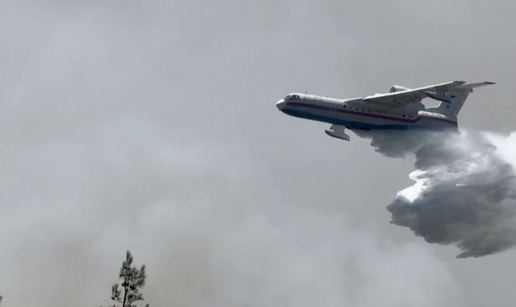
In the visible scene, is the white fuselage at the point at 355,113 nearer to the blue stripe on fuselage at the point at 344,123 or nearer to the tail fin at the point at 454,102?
the blue stripe on fuselage at the point at 344,123

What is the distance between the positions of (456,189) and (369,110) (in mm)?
9166

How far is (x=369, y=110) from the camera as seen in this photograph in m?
105

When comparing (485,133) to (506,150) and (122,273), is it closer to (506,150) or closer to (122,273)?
(506,150)

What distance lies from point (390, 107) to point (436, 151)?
4.97m

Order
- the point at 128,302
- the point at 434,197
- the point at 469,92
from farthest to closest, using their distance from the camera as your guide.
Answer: the point at 469,92 → the point at 434,197 → the point at 128,302

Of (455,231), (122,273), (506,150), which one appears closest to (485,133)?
(506,150)

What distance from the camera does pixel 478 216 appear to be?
4028 inches

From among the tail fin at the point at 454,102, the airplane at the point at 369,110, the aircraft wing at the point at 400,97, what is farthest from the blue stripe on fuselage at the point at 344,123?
the tail fin at the point at 454,102

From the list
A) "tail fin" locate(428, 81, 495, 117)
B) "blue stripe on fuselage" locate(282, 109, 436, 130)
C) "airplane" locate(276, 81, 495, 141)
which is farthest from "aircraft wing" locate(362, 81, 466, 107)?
"tail fin" locate(428, 81, 495, 117)

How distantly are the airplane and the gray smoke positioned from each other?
1015 mm

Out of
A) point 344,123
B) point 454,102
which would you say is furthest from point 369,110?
point 454,102

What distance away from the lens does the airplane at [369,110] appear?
343 feet

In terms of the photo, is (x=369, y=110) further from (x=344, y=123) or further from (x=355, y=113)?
(x=344, y=123)

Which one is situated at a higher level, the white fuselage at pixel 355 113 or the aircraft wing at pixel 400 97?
the aircraft wing at pixel 400 97
